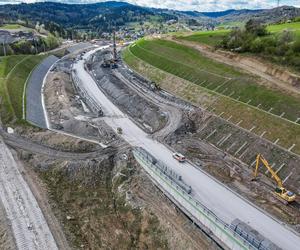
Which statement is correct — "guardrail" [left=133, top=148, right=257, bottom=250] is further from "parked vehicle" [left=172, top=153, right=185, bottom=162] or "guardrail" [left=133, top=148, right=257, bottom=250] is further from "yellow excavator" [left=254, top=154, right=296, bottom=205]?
"yellow excavator" [left=254, top=154, right=296, bottom=205]

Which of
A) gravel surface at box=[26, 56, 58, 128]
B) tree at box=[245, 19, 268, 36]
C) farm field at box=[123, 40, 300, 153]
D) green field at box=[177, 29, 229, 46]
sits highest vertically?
tree at box=[245, 19, 268, 36]

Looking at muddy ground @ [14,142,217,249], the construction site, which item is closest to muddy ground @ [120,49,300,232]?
the construction site

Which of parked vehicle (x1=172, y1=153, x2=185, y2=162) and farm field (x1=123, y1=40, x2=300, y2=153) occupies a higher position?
farm field (x1=123, y1=40, x2=300, y2=153)

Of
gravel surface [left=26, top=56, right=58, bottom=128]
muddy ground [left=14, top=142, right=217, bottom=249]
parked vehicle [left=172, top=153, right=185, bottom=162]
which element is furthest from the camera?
gravel surface [left=26, top=56, right=58, bottom=128]

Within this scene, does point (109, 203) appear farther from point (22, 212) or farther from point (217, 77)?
point (217, 77)

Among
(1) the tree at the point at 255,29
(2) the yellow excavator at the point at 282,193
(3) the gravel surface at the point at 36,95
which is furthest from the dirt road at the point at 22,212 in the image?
(1) the tree at the point at 255,29

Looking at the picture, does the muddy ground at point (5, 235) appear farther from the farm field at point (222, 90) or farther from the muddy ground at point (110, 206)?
the farm field at point (222, 90)

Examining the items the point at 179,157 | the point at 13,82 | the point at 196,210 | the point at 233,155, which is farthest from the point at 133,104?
the point at 196,210
